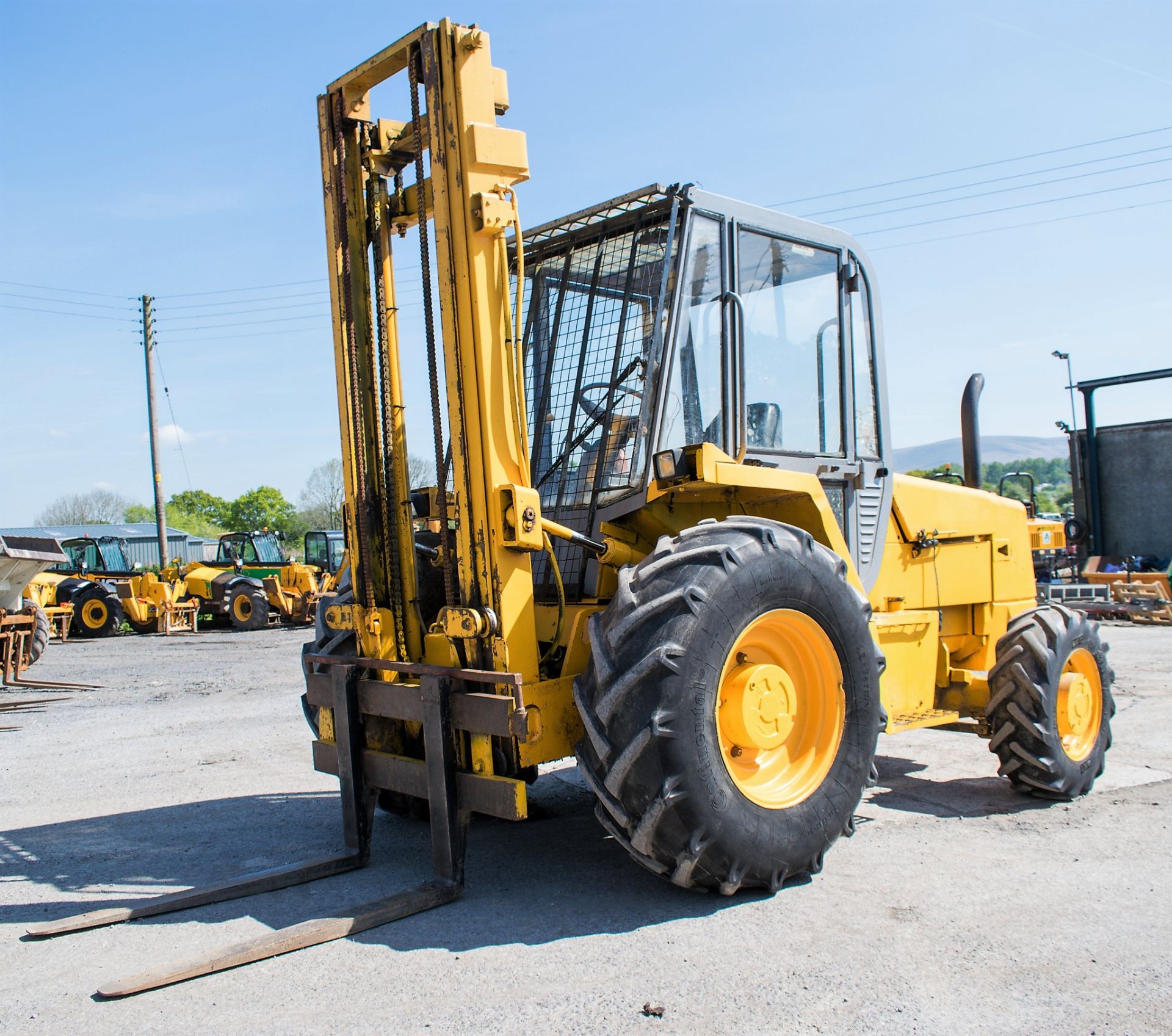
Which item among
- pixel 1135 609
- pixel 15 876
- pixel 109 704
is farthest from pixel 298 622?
pixel 15 876

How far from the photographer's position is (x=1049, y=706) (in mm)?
5602

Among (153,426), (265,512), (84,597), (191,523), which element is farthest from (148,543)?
(84,597)

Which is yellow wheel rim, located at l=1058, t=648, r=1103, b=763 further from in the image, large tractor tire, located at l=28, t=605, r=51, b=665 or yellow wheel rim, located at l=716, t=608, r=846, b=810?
large tractor tire, located at l=28, t=605, r=51, b=665

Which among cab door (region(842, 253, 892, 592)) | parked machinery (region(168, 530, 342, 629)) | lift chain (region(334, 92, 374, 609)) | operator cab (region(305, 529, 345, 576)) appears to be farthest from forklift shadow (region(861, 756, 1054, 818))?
operator cab (region(305, 529, 345, 576))

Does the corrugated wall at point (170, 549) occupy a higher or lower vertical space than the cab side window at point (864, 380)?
lower

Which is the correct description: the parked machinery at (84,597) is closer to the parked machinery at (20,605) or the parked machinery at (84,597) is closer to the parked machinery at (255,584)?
the parked machinery at (255,584)

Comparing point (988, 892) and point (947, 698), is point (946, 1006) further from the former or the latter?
point (947, 698)

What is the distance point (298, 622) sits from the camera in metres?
25.2

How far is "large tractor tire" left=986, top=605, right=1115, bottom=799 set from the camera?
5551 millimetres

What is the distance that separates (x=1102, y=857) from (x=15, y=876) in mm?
4937

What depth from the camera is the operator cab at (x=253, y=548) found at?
2673cm

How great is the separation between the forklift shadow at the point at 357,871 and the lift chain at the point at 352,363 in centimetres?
129

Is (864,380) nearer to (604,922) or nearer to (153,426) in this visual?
(604,922)

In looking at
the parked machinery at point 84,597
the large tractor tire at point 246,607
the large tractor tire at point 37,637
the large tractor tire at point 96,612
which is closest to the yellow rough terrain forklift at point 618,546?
the large tractor tire at point 37,637
